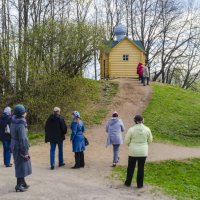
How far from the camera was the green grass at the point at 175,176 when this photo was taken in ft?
32.1

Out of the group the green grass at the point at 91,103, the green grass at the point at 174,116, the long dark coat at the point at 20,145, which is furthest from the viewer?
the green grass at the point at 91,103

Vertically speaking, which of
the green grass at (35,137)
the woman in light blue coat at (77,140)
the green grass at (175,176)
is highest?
the woman in light blue coat at (77,140)

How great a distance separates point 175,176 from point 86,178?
9.53 ft

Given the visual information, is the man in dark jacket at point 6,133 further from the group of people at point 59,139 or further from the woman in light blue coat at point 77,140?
the woman in light blue coat at point 77,140

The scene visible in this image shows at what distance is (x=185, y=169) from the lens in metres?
13.2

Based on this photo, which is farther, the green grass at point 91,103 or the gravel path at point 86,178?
the green grass at point 91,103

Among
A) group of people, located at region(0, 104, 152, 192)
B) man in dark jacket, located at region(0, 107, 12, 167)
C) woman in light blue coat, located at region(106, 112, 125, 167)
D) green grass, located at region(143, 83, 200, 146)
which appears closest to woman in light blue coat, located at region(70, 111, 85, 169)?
group of people, located at region(0, 104, 152, 192)

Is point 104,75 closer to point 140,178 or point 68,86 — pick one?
point 68,86

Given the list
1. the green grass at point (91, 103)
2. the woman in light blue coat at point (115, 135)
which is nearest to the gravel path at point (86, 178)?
the woman in light blue coat at point (115, 135)

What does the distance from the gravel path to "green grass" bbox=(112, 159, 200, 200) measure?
43 centimetres

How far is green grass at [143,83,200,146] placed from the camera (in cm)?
2006

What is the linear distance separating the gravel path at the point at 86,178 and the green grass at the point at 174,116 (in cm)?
227

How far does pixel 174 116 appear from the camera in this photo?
23.7m

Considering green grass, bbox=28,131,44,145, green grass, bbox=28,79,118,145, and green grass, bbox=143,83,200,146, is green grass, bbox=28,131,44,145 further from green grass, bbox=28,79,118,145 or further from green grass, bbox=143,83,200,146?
green grass, bbox=143,83,200,146
